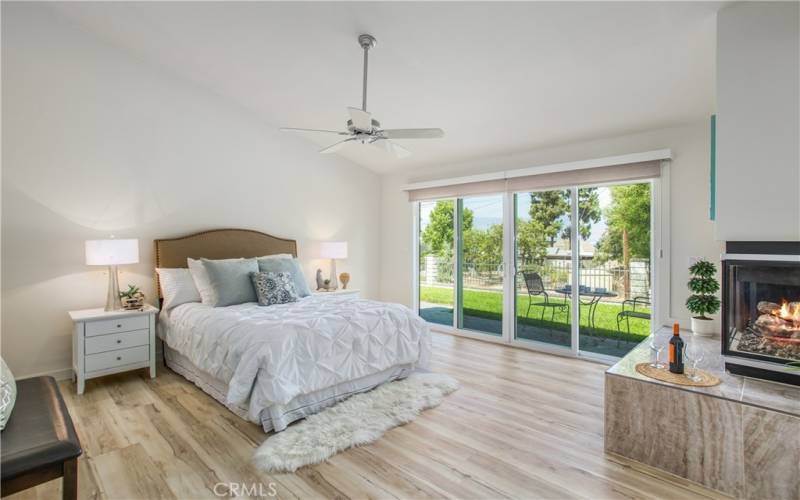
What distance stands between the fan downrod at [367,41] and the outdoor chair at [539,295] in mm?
3045

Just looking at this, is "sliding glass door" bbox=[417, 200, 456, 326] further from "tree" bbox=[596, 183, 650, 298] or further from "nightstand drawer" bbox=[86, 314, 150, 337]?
"nightstand drawer" bbox=[86, 314, 150, 337]

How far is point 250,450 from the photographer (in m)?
2.21

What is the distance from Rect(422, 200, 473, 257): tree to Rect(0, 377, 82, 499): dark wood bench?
434 cm

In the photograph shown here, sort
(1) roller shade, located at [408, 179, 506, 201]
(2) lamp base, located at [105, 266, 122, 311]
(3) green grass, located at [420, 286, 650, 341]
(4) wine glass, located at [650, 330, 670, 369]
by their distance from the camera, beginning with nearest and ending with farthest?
1. (4) wine glass, located at [650, 330, 670, 369]
2. (2) lamp base, located at [105, 266, 122, 311]
3. (3) green grass, located at [420, 286, 650, 341]
4. (1) roller shade, located at [408, 179, 506, 201]

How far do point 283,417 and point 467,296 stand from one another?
3.22 meters

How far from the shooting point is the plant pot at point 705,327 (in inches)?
125

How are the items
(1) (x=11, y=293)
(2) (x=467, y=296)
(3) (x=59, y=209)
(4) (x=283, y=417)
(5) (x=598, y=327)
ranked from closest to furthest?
(4) (x=283, y=417)
(1) (x=11, y=293)
(3) (x=59, y=209)
(5) (x=598, y=327)
(2) (x=467, y=296)

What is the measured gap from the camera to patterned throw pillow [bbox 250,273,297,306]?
3584mm

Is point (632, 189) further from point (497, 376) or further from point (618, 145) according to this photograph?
point (497, 376)

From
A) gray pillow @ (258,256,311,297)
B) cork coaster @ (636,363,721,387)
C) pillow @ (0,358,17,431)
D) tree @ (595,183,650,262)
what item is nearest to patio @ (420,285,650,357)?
tree @ (595,183,650,262)

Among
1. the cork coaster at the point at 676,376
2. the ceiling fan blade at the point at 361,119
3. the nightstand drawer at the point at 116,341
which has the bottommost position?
the nightstand drawer at the point at 116,341

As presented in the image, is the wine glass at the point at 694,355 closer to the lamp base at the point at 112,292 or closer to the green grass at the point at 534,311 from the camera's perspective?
the green grass at the point at 534,311

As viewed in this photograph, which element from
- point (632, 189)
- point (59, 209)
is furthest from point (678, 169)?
point (59, 209)

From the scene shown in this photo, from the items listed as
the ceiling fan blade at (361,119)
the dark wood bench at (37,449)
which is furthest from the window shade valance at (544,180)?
the dark wood bench at (37,449)
